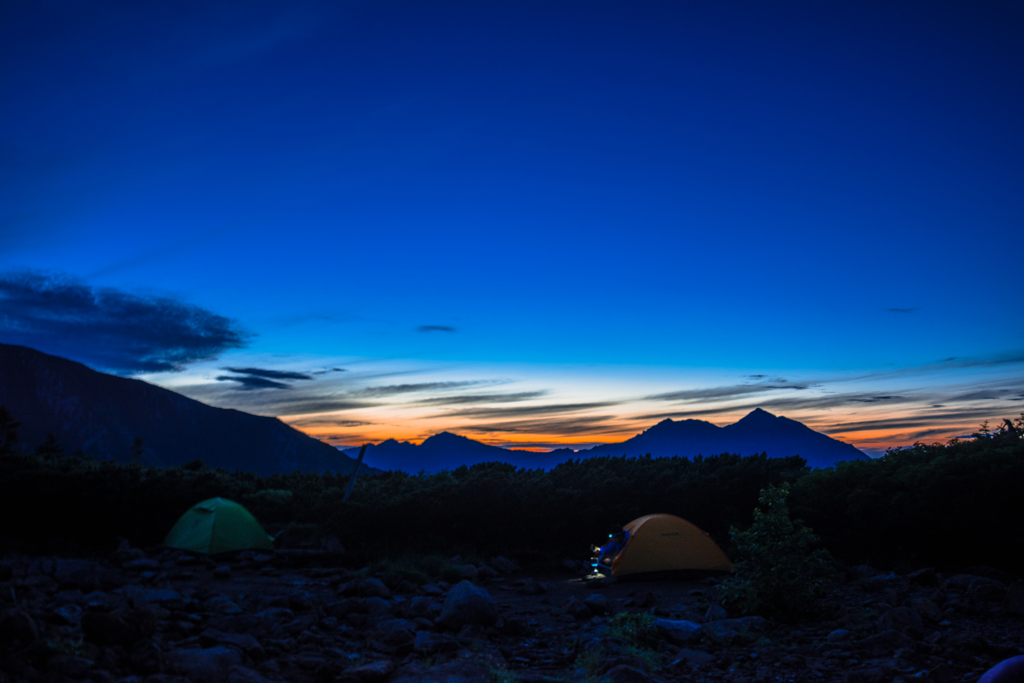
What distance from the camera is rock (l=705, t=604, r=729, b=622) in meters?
8.70

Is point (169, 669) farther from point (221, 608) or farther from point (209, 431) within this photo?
point (209, 431)

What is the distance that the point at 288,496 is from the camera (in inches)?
670

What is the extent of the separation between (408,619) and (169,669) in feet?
13.0

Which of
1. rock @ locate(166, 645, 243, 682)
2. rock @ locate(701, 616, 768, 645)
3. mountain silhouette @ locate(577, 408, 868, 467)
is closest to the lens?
rock @ locate(166, 645, 243, 682)

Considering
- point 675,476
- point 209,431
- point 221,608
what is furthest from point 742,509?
point 209,431

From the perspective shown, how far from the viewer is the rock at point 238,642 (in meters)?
6.69

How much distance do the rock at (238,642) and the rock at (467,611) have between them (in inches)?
111

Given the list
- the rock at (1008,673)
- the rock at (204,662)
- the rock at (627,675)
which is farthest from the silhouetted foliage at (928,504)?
the rock at (204,662)

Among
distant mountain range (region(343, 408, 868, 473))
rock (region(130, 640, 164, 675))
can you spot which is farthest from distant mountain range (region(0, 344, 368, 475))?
rock (region(130, 640, 164, 675))

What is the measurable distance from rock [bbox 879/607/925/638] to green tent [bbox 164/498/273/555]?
13.5 metres

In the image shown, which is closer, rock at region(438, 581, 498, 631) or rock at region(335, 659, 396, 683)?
rock at region(335, 659, 396, 683)

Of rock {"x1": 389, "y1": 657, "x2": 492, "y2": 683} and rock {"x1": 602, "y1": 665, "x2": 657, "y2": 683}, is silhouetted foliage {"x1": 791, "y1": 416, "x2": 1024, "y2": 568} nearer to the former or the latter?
rock {"x1": 602, "y1": 665, "x2": 657, "y2": 683}

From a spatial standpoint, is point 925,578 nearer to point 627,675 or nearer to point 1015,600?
point 1015,600

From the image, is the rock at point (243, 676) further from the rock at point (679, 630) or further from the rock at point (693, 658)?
the rock at point (679, 630)
